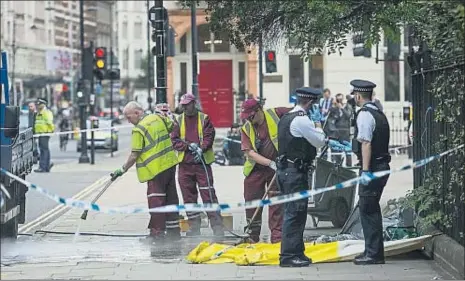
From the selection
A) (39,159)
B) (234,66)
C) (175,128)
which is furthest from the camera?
(234,66)

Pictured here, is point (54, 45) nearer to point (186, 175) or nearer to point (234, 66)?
point (234, 66)

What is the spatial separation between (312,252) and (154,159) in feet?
9.29

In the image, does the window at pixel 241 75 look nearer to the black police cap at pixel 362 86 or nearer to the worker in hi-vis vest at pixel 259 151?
the worker in hi-vis vest at pixel 259 151

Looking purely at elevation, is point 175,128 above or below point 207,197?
above

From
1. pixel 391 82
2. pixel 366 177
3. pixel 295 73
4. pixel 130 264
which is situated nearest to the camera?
pixel 366 177

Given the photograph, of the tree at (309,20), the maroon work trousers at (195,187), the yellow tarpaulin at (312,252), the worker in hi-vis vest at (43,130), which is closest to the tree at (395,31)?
the tree at (309,20)


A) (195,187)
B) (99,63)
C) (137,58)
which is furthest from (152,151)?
(137,58)

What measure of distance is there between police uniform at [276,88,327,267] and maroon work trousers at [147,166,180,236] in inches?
110

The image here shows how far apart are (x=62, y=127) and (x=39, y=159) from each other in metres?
19.6

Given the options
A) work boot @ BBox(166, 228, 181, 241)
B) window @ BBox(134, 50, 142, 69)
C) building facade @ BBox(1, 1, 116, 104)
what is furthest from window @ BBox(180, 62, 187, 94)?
window @ BBox(134, 50, 142, 69)

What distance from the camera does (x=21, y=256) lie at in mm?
11188

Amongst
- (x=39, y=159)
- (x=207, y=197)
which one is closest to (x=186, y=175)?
(x=207, y=197)

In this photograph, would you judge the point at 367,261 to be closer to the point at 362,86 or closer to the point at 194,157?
the point at 362,86

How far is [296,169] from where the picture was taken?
10.2m
